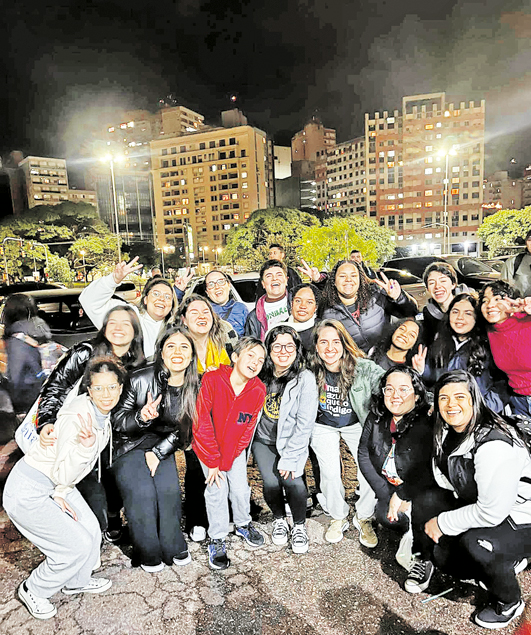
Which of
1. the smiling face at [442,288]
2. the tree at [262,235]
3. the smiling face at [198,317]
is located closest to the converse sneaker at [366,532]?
the smiling face at [198,317]

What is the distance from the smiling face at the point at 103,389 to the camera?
3105 mm

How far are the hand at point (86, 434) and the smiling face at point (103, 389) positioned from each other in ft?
0.51

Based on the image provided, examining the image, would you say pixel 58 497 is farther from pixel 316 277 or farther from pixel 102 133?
pixel 102 133

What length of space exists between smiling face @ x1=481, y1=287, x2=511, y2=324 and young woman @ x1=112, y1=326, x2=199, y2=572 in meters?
2.62

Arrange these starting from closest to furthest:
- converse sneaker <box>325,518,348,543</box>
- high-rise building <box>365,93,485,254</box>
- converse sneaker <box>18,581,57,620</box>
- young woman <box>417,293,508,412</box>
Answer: converse sneaker <box>18,581,57,620</box>
converse sneaker <box>325,518,348,543</box>
young woman <box>417,293,508,412</box>
high-rise building <box>365,93,485,254</box>

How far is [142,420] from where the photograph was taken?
11.2 ft

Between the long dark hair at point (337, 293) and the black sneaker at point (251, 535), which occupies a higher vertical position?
the long dark hair at point (337, 293)

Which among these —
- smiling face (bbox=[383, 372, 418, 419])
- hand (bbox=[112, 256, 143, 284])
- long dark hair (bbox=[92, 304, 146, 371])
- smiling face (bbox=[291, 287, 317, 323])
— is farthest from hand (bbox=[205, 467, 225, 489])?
hand (bbox=[112, 256, 143, 284])

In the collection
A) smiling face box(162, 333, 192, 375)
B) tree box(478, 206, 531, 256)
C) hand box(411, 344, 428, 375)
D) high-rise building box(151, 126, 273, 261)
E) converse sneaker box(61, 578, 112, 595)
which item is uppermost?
high-rise building box(151, 126, 273, 261)

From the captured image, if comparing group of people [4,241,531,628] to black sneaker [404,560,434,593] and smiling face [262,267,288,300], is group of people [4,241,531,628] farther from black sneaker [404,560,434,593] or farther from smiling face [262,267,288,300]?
smiling face [262,267,288,300]

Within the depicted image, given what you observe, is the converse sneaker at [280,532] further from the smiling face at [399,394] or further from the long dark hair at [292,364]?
the smiling face at [399,394]

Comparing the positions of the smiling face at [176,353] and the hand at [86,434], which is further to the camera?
the smiling face at [176,353]

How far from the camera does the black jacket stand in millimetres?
3232

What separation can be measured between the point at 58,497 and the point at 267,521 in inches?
72.4
